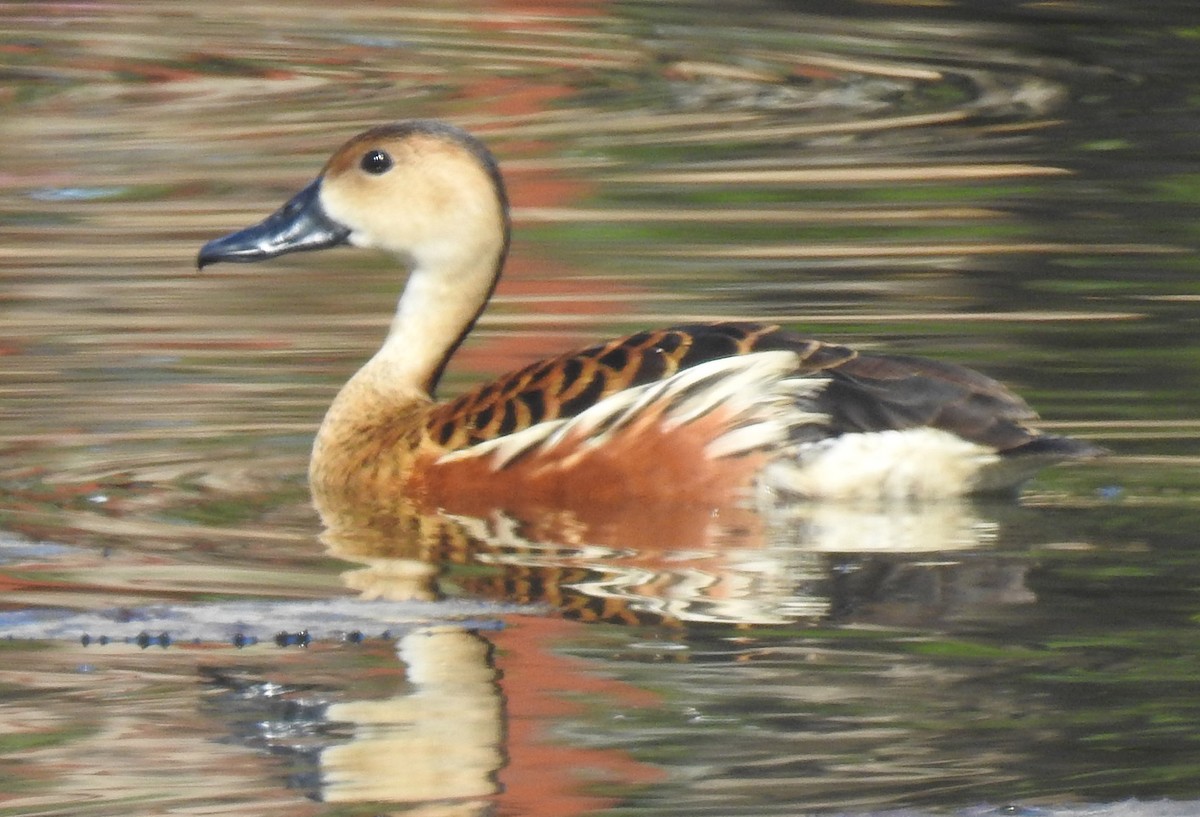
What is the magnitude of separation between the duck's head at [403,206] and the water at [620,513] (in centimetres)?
60

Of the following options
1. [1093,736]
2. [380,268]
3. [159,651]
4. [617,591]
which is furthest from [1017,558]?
[380,268]

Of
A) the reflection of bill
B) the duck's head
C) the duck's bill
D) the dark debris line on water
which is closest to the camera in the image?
the reflection of bill

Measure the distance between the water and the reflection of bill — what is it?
0.04 feet

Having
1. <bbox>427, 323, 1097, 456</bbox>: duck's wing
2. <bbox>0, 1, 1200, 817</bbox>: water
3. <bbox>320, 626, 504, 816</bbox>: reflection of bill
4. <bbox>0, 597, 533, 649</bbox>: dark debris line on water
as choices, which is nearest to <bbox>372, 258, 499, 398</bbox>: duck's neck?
<bbox>0, 1, 1200, 817</bbox>: water

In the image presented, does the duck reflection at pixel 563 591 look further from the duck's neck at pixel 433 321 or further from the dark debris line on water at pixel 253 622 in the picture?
the duck's neck at pixel 433 321

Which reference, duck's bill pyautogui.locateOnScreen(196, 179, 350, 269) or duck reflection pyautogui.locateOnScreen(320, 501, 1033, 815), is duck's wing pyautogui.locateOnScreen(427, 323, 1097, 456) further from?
duck's bill pyautogui.locateOnScreen(196, 179, 350, 269)

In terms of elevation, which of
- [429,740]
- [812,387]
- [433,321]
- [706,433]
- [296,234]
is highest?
[296,234]

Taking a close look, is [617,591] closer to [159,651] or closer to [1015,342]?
[159,651]

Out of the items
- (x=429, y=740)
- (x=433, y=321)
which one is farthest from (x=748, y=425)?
(x=429, y=740)

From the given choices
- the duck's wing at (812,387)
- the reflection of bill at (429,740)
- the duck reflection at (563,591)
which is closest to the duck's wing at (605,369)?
the duck's wing at (812,387)

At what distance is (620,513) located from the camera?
7246 millimetres

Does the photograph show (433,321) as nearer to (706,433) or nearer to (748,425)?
(706,433)

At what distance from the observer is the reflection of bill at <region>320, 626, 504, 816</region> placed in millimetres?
4848

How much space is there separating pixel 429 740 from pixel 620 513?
218cm
